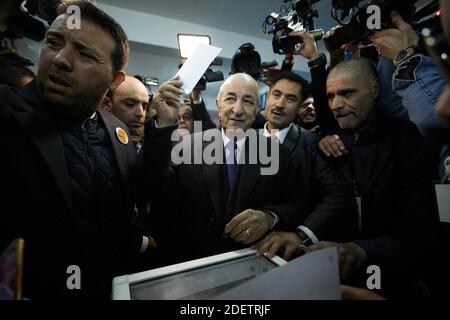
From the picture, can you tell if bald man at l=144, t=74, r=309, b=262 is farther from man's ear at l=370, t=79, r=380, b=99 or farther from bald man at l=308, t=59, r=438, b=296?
man's ear at l=370, t=79, r=380, b=99

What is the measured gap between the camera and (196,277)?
22.7 inches

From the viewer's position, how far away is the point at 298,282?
425 mm

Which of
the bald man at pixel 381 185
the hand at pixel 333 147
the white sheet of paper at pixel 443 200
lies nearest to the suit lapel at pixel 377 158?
the bald man at pixel 381 185

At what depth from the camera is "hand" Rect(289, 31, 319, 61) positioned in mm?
1648

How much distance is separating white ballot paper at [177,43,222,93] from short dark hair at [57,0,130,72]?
29 cm

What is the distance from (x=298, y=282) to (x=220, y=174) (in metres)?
0.81

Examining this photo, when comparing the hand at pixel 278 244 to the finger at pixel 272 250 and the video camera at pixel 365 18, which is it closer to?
the finger at pixel 272 250

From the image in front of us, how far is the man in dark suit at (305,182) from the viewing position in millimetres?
917

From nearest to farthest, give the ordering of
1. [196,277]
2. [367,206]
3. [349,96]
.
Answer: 1. [196,277]
2. [367,206]
3. [349,96]

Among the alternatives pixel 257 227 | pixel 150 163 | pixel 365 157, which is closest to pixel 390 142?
pixel 365 157

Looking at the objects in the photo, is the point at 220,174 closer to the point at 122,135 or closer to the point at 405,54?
the point at 122,135
